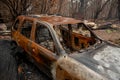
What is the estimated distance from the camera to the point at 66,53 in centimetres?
376

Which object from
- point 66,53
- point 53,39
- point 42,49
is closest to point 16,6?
point 42,49

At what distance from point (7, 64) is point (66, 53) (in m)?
1.93

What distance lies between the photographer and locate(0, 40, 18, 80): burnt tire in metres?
4.42

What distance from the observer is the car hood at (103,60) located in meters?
3.24

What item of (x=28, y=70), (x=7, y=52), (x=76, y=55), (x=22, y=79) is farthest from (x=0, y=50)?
(x=76, y=55)

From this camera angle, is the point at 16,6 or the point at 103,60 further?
the point at 16,6

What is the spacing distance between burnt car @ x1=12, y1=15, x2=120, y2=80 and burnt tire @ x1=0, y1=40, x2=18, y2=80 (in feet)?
1.38

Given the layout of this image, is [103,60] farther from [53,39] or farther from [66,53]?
[53,39]

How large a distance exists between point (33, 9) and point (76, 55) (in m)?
9.04

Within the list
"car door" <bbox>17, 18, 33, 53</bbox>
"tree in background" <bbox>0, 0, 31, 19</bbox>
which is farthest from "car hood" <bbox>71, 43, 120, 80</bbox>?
"tree in background" <bbox>0, 0, 31, 19</bbox>

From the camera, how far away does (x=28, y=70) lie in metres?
5.29

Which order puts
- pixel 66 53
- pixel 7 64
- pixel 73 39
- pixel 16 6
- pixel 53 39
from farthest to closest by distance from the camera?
pixel 16 6 → pixel 73 39 → pixel 7 64 → pixel 53 39 → pixel 66 53

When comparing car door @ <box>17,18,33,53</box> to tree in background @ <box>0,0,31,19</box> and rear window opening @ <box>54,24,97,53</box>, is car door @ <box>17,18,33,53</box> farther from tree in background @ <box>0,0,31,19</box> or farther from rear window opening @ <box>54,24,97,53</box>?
tree in background @ <box>0,0,31,19</box>

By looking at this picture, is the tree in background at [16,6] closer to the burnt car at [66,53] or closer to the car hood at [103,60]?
the burnt car at [66,53]
